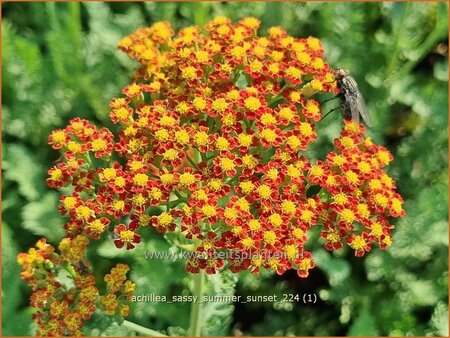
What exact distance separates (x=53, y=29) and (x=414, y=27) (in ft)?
7.32

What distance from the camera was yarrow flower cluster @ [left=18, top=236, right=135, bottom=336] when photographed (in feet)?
8.02

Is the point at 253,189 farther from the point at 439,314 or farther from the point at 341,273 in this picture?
the point at 439,314

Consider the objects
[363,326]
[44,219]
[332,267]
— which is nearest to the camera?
[363,326]

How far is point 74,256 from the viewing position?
2.46m

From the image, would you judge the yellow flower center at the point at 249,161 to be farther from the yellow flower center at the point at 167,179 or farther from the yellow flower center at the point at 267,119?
the yellow flower center at the point at 167,179

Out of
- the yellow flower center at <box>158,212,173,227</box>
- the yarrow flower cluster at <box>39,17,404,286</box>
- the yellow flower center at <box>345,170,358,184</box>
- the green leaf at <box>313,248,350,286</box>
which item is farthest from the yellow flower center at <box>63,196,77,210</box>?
the green leaf at <box>313,248,350,286</box>

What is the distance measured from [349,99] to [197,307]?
3.84 ft

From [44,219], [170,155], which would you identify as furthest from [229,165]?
[44,219]

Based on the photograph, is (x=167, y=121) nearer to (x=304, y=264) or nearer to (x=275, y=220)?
(x=275, y=220)

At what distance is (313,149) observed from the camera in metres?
3.54

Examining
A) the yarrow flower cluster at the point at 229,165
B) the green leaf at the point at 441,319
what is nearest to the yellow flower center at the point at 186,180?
the yarrow flower cluster at the point at 229,165

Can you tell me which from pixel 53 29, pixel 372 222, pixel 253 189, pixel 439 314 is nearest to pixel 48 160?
pixel 53 29

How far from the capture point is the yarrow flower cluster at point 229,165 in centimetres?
228

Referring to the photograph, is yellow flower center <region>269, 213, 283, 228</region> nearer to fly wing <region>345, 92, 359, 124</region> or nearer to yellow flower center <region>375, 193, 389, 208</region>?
yellow flower center <region>375, 193, 389, 208</region>
